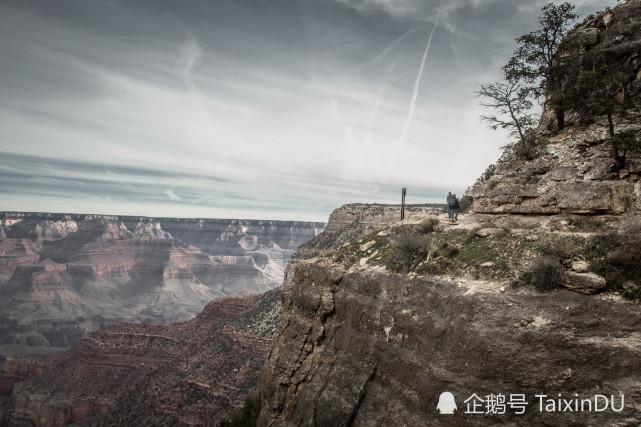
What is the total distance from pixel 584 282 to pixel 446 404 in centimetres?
582

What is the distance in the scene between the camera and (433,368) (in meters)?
14.5

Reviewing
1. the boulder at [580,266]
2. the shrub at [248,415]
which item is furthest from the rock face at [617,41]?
the shrub at [248,415]

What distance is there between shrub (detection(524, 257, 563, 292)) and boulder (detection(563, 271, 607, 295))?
22cm

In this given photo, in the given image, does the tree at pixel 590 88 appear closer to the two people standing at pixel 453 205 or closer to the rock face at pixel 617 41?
the rock face at pixel 617 41

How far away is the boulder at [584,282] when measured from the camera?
12914mm

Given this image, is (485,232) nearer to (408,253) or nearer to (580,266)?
(408,253)

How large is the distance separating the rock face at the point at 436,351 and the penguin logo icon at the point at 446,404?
0.17 meters

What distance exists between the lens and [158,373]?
62.1 metres

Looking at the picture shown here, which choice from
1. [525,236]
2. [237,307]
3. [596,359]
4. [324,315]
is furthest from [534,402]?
[237,307]

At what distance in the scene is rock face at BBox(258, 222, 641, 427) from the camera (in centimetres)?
1187

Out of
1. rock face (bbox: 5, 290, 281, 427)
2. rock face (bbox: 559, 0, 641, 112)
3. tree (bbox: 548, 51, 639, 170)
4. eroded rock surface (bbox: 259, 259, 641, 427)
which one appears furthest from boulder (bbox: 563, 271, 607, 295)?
rock face (bbox: 5, 290, 281, 427)

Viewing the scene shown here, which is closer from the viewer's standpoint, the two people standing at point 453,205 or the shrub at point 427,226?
the shrub at point 427,226

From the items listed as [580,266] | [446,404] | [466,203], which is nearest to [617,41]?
[466,203]

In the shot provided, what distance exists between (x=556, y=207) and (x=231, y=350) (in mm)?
49983
